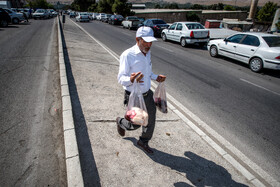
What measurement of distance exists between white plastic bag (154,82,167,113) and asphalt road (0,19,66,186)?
5.74ft

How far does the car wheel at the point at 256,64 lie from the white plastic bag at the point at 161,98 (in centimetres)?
724

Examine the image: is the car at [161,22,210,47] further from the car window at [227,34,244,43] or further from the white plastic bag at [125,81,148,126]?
the white plastic bag at [125,81,148,126]

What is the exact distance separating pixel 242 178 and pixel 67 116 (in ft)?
10.8

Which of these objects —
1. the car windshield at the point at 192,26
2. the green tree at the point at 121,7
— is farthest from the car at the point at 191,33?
the green tree at the point at 121,7

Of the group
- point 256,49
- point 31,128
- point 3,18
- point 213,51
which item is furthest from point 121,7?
point 31,128

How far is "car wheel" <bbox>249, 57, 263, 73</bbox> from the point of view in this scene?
811cm

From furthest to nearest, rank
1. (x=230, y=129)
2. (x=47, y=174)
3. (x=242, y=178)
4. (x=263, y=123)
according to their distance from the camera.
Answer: (x=263, y=123) < (x=230, y=129) < (x=242, y=178) < (x=47, y=174)

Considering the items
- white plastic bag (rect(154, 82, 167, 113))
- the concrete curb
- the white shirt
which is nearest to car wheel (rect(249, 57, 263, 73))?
white plastic bag (rect(154, 82, 167, 113))

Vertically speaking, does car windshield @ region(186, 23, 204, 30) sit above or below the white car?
above

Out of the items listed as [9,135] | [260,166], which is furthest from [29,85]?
[260,166]

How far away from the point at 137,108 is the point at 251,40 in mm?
8598

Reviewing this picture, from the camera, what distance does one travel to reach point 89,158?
2885 mm

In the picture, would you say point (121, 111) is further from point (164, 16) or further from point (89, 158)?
point (164, 16)

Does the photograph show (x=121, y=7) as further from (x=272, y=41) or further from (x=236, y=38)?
(x=272, y=41)
